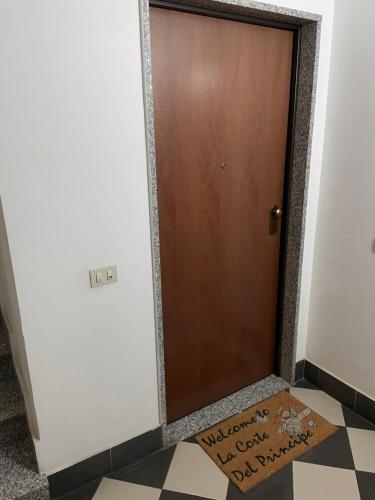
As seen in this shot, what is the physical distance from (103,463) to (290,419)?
100 cm

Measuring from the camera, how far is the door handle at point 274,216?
81.1 inches

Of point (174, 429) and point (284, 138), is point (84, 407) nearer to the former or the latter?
point (174, 429)

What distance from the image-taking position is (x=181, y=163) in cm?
170

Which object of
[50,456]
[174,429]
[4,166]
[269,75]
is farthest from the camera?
[174,429]

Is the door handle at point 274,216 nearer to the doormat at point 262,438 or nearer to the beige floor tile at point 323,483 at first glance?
the doormat at point 262,438

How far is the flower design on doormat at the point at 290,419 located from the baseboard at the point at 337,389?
210 mm

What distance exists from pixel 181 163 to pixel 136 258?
48 centimetres

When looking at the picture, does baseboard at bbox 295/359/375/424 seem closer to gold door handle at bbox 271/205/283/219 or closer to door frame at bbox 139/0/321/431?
door frame at bbox 139/0/321/431

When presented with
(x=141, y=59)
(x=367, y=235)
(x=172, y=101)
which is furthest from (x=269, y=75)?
(x=367, y=235)

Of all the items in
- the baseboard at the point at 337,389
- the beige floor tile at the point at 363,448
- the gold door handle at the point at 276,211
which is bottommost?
the beige floor tile at the point at 363,448

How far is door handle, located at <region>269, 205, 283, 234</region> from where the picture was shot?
2.06 metres

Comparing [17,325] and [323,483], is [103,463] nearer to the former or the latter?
[17,325]

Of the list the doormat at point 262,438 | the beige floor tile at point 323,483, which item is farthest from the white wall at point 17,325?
the beige floor tile at point 323,483

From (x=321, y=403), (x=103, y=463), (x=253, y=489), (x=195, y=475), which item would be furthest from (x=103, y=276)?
(x=321, y=403)
